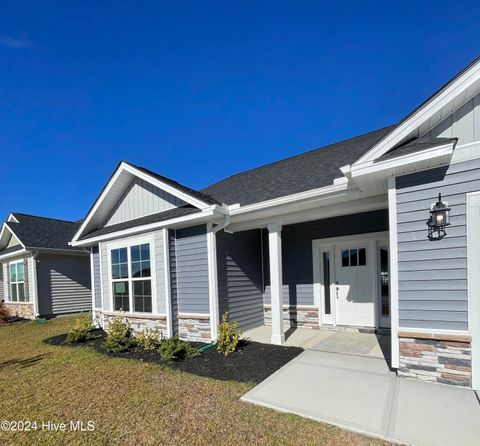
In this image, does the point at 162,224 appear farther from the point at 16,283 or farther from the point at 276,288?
the point at 16,283

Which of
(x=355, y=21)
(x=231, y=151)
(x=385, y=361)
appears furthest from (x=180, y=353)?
(x=231, y=151)

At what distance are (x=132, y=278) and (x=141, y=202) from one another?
2.11 metres

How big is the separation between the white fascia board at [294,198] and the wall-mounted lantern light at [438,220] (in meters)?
1.35

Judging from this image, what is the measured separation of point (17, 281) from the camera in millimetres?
13258

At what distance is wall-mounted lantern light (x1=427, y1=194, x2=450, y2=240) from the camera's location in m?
3.76

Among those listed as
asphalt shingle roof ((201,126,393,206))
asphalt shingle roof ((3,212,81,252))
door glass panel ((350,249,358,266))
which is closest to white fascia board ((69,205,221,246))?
asphalt shingle roof ((201,126,393,206))

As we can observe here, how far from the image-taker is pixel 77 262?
1355 centimetres

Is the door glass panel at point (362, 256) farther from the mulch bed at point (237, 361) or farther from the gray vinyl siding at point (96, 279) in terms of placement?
the gray vinyl siding at point (96, 279)

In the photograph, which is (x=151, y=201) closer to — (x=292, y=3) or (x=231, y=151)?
(x=292, y=3)

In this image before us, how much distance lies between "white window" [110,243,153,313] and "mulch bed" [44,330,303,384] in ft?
4.37

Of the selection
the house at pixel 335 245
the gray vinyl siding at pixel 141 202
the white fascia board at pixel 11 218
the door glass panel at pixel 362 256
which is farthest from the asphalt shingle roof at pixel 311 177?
the white fascia board at pixel 11 218

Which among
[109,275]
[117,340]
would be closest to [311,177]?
[117,340]

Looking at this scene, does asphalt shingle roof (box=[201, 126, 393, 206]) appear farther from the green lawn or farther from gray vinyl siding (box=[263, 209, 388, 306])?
the green lawn

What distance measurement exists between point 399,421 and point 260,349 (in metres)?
3.09
